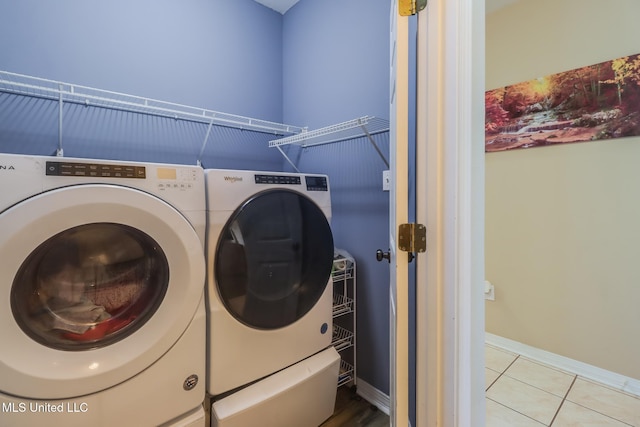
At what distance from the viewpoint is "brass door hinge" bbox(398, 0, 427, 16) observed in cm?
83

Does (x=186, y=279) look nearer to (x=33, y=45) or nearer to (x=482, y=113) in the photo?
(x=482, y=113)

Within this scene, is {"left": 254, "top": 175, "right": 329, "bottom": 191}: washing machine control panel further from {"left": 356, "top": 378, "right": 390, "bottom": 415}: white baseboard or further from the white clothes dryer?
{"left": 356, "top": 378, "right": 390, "bottom": 415}: white baseboard

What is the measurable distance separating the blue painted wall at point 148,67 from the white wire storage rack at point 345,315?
1028mm

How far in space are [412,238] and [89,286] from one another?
110 centimetres

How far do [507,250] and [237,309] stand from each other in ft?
6.37

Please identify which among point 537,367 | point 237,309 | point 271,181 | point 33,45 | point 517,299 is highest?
point 33,45

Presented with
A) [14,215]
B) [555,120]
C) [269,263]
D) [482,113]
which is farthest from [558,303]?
[14,215]

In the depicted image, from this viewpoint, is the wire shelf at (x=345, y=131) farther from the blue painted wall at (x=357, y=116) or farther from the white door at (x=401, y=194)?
the white door at (x=401, y=194)

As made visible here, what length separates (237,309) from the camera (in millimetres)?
1115

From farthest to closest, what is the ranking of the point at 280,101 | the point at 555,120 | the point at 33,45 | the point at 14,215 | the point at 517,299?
the point at 280,101 < the point at 517,299 < the point at 555,120 < the point at 33,45 < the point at 14,215

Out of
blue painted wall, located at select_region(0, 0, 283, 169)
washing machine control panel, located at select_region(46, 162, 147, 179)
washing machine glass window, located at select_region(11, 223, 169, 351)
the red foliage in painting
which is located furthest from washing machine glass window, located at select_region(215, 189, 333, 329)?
the red foliage in painting

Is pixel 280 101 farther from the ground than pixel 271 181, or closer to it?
farther from the ground

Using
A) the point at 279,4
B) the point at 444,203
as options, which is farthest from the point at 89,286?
the point at 279,4

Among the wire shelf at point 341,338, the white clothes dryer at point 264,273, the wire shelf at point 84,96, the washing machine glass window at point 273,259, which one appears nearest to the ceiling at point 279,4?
the wire shelf at point 84,96
